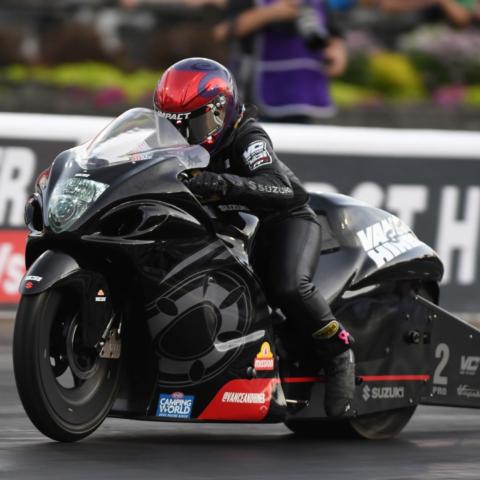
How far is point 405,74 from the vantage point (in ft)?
87.0

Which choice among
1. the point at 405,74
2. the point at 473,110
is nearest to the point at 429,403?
the point at 473,110

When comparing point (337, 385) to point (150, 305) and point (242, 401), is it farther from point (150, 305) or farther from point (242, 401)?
point (150, 305)

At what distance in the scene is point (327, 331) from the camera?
7.54 meters

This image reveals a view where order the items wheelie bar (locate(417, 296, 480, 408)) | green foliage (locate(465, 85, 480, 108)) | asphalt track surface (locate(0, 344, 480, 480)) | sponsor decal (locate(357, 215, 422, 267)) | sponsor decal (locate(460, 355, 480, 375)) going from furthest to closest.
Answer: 1. green foliage (locate(465, 85, 480, 108))
2. sponsor decal (locate(460, 355, 480, 375))
3. wheelie bar (locate(417, 296, 480, 408))
4. sponsor decal (locate(357, 215, 422, 267))
5. asphalt track surface (locate(0, 344, 480, 480))

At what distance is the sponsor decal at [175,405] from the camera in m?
7.15

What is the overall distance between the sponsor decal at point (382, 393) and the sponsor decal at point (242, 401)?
67 cm

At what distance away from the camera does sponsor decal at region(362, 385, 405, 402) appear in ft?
26.0

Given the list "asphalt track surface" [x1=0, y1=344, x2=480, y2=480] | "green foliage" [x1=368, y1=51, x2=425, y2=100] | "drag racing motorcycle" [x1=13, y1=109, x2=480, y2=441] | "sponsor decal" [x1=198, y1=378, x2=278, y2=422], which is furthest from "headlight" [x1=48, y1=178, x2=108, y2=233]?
"green foliage" [x1=368, y1=51, x2=425, y2=100]

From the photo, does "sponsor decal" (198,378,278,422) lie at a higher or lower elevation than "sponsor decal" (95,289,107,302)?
lower

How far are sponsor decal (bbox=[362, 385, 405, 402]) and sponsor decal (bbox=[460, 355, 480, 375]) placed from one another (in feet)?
1.46

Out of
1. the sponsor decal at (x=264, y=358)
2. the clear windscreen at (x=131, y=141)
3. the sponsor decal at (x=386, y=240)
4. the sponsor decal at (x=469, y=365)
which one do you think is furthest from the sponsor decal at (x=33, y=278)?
the sponsor decal at (x=469, y=365)

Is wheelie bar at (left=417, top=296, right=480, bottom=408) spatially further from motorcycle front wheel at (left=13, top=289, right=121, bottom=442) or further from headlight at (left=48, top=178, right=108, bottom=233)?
headlight at (left=48, top=178, right=108, bottom=233)

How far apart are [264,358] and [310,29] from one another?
6981mm

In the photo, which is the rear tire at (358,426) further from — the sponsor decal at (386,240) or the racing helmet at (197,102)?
the racing helmet at (197,102)
